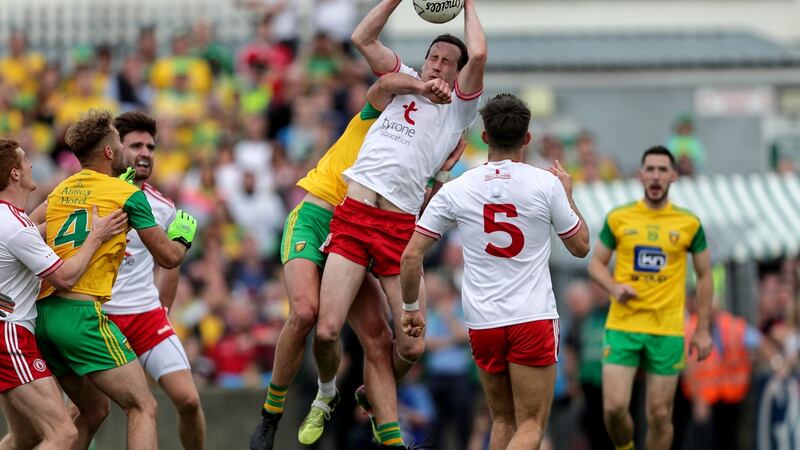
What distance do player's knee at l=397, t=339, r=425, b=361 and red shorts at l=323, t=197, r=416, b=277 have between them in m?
0.54

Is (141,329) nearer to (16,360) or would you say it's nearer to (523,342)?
(16,360)

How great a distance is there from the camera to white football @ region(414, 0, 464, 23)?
11.7 metres

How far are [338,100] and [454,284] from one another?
3911mm

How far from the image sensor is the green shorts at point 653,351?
13.9 metres

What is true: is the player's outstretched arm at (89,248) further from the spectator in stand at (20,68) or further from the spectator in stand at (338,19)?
the spectator in stand at (338,19)

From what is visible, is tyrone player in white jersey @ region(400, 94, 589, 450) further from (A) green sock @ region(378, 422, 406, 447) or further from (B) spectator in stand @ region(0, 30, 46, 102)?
(B) spectator in stand @ region(0, 30, 46, 102)

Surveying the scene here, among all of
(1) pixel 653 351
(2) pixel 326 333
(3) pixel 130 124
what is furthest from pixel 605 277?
(3) pixel 130 124

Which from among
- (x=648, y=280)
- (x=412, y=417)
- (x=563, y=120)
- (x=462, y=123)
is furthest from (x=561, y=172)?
(x=563, y=120)

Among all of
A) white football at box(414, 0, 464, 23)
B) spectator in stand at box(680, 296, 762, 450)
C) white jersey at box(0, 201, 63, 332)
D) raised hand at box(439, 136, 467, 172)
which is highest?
white football at box(414, 0, 464, 23)

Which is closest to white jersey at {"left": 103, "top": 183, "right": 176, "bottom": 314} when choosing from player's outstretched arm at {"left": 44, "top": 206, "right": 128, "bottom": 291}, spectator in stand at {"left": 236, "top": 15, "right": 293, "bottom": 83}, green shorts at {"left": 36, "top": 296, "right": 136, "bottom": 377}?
green shorts at {"left": 36, "top": 296, "right": 136, "bottom": 377}

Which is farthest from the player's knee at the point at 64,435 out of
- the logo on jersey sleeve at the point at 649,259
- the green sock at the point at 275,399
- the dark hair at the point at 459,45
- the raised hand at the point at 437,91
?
the logo on jersey sleeve at the point at 649,259

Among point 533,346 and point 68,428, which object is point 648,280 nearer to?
point 533,346

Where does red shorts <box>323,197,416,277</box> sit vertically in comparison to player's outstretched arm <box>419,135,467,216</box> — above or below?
below

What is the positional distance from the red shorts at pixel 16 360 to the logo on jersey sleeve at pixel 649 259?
18.1ft
